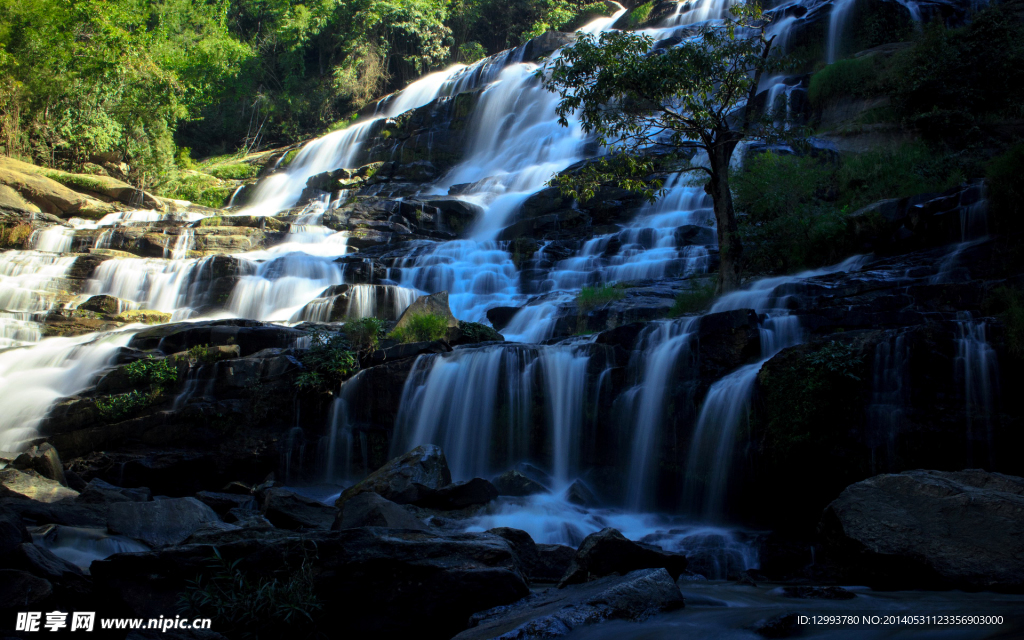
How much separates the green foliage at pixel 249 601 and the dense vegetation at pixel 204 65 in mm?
30178

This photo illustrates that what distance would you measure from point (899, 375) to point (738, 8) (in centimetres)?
953

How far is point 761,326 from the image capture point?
9.48 meters

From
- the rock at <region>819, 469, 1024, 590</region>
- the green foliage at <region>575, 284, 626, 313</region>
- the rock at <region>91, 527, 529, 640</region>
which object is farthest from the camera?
the green foliage at <region>575, 284, 626, 313</region>

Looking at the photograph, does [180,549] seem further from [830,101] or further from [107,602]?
[830,101]

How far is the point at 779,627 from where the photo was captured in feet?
13.3

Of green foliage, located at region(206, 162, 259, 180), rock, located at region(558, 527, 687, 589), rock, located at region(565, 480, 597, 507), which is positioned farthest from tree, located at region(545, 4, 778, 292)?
green foliage, located at region(206, 162, 259, 180)

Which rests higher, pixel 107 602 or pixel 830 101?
pixel 830 101

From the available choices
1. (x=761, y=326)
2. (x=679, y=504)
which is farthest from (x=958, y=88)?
(x=679, y=504)

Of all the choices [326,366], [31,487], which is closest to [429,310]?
[326,366]

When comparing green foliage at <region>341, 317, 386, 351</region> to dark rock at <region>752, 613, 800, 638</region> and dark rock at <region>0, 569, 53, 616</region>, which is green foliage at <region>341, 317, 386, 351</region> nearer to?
dark rock at <region>0, 569, 53, 616</region>

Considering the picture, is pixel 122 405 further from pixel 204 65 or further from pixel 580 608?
pixel 204 65

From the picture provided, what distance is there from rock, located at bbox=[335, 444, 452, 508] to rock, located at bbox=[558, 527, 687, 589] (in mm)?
2919

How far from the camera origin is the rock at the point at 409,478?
7840 mm

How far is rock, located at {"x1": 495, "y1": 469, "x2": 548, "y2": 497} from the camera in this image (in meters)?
8.86
